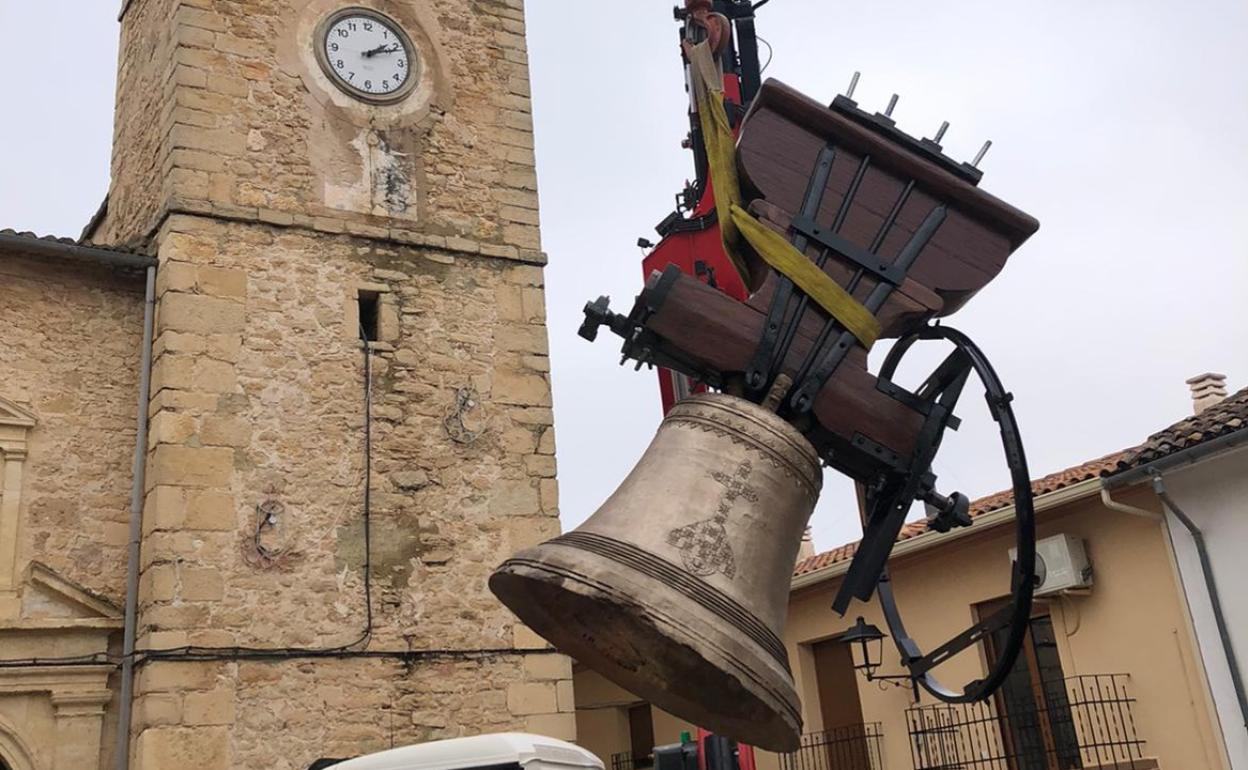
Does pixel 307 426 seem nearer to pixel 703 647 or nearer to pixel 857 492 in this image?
pixel 857 492

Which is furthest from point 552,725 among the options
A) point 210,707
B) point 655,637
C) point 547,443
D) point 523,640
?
point 655,637

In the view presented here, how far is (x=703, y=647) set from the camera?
2.79 metres

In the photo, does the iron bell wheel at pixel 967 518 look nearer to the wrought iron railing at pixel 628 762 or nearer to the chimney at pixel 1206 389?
the chimney at pixel 1206 389

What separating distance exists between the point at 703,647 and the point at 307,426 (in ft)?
23.0

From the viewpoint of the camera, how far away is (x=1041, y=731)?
10.3 meters

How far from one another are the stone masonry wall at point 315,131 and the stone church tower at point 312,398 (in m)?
0.02

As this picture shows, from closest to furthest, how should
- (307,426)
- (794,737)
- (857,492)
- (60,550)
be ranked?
(794,737) → (857,492) → (60,550) → (307,426)

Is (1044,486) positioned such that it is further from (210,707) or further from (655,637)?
(655,637)

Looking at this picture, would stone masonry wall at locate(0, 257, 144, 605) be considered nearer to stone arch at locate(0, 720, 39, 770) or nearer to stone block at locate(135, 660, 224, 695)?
stone block at locate(135, 660, 224, 695)

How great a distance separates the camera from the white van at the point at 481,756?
6562 mm

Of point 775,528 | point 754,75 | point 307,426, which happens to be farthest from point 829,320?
point 307,426

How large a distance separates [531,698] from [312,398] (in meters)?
2.82

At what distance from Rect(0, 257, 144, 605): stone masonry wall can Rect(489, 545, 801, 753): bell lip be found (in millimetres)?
6520

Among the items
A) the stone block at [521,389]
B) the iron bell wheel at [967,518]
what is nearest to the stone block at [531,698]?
the stone block at [521,389]
